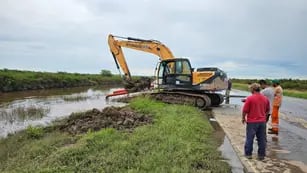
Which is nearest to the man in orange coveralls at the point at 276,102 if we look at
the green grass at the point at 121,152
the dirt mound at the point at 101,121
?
the green grass at the point at 121,152

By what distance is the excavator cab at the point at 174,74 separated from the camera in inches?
753

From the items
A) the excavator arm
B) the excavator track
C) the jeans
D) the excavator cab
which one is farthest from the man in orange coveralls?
the excavator arm

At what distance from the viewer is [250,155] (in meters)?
7.62

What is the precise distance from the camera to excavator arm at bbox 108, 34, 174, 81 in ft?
72.7

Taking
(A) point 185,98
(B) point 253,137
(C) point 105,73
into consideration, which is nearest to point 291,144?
(B) point 253,137

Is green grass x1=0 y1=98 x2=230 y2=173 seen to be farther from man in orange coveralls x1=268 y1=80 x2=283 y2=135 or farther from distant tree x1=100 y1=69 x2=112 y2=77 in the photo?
distant tree x1=100 y1=69 x2=112 y2=77

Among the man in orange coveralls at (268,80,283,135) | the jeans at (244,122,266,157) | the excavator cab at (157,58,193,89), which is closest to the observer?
the jeans at (244,122,266,157)

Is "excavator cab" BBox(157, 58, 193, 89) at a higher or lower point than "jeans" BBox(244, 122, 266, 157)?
higher

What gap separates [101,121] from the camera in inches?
451

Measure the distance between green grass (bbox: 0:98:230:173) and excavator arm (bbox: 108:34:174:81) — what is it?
1240 cm

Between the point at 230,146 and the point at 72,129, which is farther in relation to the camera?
the point at 72,129

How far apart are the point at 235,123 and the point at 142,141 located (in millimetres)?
6030

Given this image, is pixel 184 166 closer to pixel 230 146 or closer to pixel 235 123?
pixel 230 146


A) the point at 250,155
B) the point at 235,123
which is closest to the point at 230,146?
the point at 250,155
